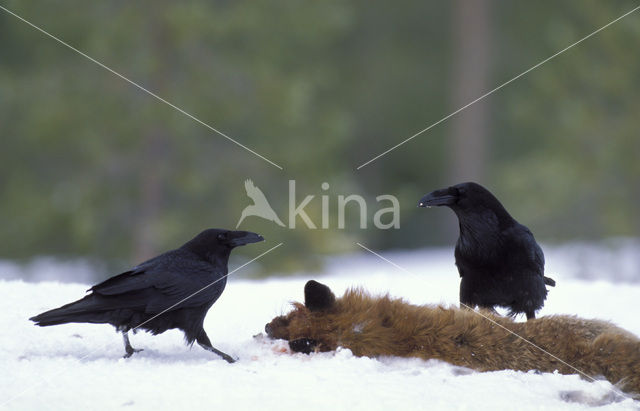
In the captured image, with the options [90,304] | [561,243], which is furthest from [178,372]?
[561,243]

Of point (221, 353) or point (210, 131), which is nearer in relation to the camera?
point (221, 353)

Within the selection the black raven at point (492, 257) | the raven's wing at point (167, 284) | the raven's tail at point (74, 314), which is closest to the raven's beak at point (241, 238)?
the raven's wing at point (167, 284)

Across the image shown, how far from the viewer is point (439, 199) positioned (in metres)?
4.54

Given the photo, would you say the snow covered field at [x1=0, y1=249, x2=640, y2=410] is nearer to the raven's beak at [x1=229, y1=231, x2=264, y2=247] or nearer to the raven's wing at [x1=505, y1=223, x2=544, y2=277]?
the raven's beak at [x1=229, y1=231, x2=264, y2=247]

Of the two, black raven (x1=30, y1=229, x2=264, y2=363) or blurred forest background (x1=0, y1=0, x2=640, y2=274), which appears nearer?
black raven (x1=30, y1=229, x2=264, y2=363)

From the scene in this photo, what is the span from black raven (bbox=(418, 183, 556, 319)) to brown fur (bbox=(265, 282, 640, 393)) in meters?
0.80

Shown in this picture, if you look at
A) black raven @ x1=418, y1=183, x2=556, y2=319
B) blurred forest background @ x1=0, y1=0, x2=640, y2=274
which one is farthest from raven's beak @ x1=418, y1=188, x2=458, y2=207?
blurred forest background @ x1=0, y1=0, x2=640, y2=274

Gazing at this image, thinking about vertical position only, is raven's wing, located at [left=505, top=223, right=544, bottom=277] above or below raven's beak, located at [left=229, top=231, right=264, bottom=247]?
above

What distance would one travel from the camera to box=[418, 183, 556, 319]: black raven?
15.0ft

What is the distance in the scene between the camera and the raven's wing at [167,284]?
353 cm

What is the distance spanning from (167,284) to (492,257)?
202 cm

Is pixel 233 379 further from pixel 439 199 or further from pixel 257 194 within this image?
pixel 257 194

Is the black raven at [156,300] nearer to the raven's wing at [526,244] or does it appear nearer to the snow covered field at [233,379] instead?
the snow covered field at [233,379]

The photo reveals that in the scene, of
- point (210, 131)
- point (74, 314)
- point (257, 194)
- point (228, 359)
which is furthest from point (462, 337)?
point (210, 131)
